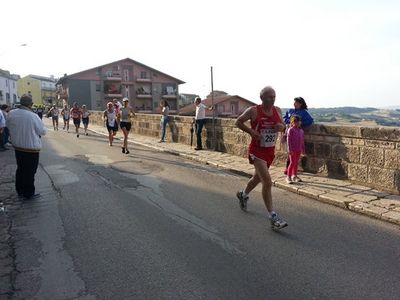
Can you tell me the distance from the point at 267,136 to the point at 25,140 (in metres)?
Answer: 4.22

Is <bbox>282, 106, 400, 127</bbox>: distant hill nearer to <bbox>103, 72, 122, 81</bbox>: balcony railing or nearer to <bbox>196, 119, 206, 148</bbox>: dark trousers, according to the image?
<bbox>196, 119, 206, 148</bbox>: dark trousers

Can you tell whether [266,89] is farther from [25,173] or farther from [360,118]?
[360,118]

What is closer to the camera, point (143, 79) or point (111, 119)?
point (111, 119)

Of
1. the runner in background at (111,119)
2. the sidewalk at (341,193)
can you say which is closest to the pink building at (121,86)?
the runner in background at (111,119)

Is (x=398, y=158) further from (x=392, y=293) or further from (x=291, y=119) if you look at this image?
(x=392, y=293)

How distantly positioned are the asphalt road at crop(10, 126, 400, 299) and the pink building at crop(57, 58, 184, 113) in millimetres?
63095

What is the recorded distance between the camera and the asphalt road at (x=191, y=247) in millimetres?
3441

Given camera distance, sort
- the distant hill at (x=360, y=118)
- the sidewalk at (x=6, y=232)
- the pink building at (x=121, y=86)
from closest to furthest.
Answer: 1. the sidewalk at (x=6, y=232)
2. the distant hill at (x=360, y=118)
3. the pink building at (x=121, y=86)

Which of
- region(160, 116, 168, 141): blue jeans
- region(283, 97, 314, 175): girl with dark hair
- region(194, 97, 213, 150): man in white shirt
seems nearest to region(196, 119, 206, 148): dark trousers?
region(194, 97, 213, 150): man in white shirt

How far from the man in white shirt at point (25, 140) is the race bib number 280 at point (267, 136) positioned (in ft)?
13.2

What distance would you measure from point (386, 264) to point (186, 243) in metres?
2.18

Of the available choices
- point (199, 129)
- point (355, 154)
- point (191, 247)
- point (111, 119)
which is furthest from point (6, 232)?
point (111, 119)

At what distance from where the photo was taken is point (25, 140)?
259 inches

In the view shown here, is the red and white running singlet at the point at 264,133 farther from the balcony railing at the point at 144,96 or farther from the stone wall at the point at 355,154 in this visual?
the balcony railing at the point at 144,96
